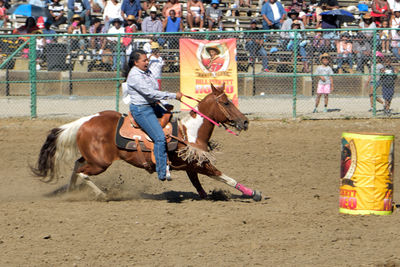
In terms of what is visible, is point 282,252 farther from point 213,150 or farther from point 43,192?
point 43,192

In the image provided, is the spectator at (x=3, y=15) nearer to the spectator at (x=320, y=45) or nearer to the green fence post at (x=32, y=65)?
the green fence post at (x=32, y=65)

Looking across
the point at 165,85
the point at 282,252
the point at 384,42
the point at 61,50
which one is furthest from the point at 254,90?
the point at 282,252

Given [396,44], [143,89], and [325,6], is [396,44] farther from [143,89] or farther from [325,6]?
[143,89]

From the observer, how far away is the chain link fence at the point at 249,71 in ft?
53.1

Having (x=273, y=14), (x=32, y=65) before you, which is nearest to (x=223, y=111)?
(x=32, y=65)

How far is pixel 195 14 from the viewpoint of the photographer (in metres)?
20.6

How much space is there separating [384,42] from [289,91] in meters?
2.77

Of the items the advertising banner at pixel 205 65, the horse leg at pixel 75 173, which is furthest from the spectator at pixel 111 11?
the horse leg at pixel 75 173

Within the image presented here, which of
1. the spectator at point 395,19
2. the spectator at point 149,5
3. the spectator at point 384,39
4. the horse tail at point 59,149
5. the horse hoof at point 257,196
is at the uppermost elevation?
the spectator at point 149,5

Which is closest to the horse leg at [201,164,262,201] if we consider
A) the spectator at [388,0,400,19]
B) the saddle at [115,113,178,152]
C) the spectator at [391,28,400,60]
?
the saddle at [115,113,178,152]

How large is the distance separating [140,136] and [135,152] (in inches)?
9.2

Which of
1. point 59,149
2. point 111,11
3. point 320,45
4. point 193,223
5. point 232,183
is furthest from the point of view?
point 111,11

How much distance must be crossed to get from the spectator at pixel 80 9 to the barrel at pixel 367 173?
14.6m

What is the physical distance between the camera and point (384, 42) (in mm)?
16062
